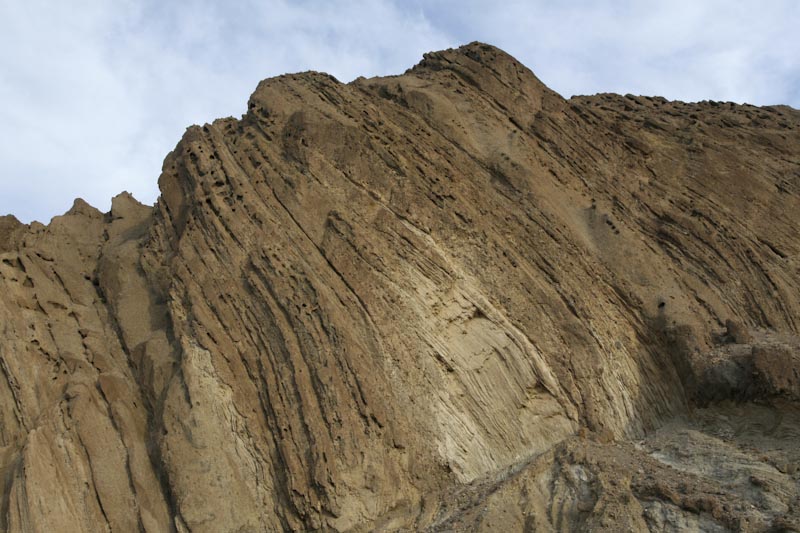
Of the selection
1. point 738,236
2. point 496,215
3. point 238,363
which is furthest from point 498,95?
point 238,363

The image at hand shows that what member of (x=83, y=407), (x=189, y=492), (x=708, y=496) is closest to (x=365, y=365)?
(x=189, y=492)

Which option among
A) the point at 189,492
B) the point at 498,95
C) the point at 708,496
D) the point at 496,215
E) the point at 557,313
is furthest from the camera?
the point at 498,95

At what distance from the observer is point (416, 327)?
73.2 feet

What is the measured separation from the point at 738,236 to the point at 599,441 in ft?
25.5

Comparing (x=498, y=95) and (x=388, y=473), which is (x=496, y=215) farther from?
(x=388, y=473)

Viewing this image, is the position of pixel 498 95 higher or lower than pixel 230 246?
higher

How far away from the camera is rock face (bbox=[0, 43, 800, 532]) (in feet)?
65.1

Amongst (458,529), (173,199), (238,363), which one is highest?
(173,199)

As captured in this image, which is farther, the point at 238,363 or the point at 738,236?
the point at 738,236

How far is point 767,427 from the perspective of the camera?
20.6 m

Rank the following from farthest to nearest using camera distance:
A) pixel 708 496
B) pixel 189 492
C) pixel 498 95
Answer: pixel 498 95 < pixel 189 492 < pixel 708 496

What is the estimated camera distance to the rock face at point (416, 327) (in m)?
19.8

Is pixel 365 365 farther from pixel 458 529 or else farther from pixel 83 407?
pixel 83 407

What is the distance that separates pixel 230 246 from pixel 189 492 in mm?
5805
